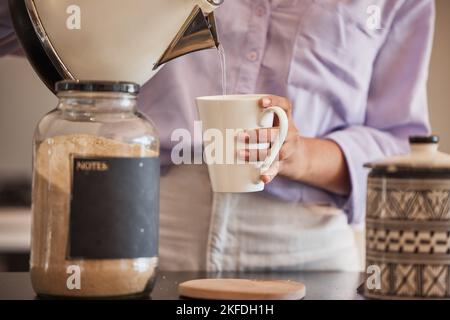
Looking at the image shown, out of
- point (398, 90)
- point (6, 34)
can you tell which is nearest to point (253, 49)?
point (398, 90)

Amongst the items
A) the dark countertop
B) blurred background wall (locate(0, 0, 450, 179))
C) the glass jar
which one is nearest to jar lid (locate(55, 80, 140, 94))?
the glass jar

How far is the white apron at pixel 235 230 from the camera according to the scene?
1.25 metres

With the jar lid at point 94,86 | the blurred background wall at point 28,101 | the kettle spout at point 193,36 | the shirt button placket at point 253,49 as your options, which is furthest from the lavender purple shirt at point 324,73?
the jar lid at point 94,86

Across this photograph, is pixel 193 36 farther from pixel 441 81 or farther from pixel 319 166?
pixel 441 81

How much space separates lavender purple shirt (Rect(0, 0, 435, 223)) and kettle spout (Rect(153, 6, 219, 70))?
26 cm

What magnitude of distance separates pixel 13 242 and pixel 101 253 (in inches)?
29.9

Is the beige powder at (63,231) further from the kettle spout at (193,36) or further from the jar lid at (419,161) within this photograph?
the jar lid at (419,161)

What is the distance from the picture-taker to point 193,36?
3.15 ft

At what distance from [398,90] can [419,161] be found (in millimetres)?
421

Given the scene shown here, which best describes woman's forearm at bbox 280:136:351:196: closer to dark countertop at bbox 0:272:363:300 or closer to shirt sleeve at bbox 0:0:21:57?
dark countertop at bbox 0:272:363:300

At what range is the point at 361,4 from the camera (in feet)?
4.24
